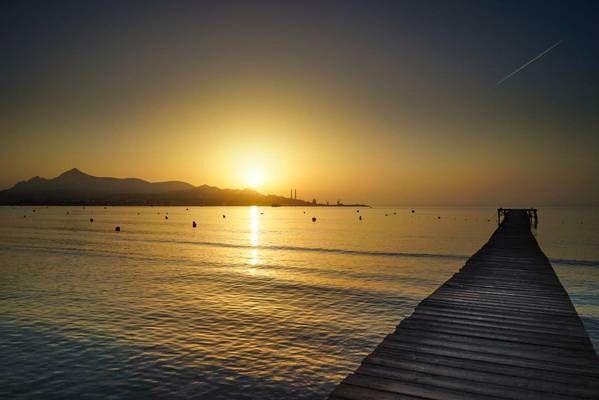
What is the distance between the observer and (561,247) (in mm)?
48344

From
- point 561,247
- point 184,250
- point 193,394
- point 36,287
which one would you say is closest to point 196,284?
point 36,287

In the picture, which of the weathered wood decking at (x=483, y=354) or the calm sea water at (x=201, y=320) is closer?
the weathered wood decking at (x=483, y=354)

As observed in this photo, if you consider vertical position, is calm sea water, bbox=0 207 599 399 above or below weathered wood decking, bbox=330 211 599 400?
below

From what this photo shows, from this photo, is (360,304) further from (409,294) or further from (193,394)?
(193,394)

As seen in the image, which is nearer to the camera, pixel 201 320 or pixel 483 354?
pixel 483 354

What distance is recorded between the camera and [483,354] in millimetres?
7539

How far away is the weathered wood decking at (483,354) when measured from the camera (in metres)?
6.06

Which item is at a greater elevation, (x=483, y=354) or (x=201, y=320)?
(x=483, y=354)

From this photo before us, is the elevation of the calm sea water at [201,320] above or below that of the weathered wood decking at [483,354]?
below

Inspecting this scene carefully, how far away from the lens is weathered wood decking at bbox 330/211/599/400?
6062mm

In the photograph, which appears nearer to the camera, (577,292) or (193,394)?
(193,394)

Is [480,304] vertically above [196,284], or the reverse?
[480,304]

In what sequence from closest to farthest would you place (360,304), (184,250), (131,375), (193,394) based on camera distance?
(193,394)
(131,375)
(360,304)
(184,250)

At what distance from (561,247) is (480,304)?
45.1 m
